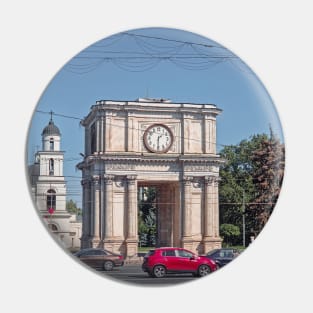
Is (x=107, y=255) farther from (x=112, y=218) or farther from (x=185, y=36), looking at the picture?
(x=185, y=36)

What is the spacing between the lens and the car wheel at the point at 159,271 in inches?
122

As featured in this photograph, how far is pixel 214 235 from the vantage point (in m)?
3.12

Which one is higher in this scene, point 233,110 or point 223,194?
point 233,110

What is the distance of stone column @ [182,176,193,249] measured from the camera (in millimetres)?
3096

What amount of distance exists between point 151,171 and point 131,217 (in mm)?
246

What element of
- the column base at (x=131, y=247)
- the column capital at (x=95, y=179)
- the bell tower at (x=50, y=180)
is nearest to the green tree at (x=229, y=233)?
the column base at (x=131, y=247)

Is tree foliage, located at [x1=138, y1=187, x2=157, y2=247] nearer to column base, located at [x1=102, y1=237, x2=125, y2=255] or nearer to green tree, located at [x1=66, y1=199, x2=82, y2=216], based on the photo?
column base, located at [x1=102, y1=237, x2=125, y2=255]

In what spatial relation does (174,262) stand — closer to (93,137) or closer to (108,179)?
(108,179)

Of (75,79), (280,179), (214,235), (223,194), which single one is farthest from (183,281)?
(75,79)

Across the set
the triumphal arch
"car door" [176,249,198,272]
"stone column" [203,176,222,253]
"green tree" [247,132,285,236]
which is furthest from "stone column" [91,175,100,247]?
"green tree" [247,132,285,236]

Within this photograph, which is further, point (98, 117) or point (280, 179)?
point (280, 179)

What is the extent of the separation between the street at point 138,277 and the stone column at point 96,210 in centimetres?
16

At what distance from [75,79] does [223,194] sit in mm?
931

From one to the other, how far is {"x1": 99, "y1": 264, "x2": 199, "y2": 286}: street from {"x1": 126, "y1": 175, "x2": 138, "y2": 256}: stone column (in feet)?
0.26
